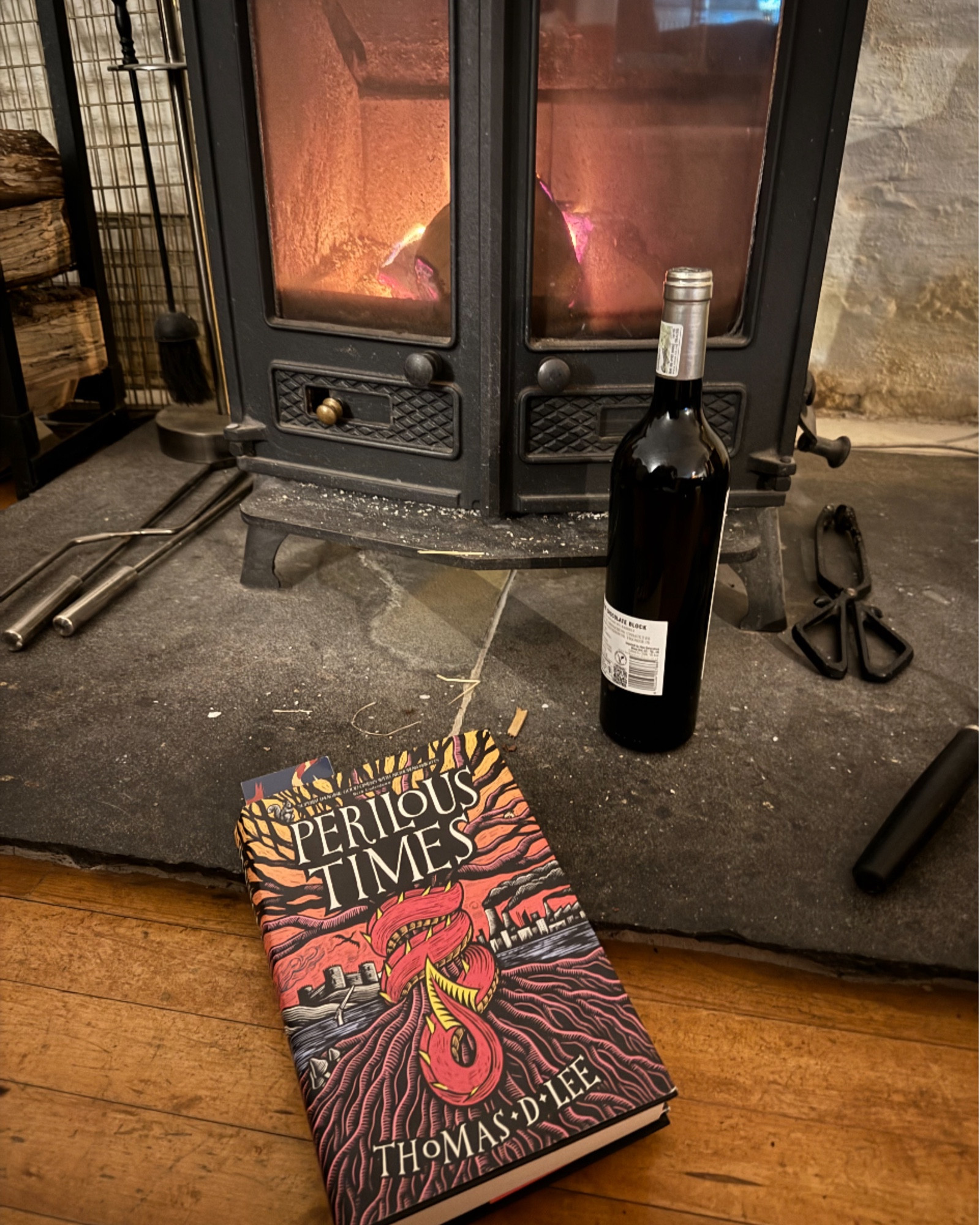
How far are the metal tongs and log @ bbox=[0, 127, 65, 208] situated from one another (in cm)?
156

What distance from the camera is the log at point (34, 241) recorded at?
1645 mm

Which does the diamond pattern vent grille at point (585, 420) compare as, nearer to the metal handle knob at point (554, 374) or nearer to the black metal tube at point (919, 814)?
the metal handle knob at point (554, 374)

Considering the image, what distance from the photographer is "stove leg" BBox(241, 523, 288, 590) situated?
4.49 ft

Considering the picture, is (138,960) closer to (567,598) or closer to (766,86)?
(567,598)

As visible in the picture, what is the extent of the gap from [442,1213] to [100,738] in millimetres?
695

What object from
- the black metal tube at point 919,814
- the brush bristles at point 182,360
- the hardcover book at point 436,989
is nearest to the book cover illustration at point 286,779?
the hardcover book at point 436,989

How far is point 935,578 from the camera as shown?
4.69 feet

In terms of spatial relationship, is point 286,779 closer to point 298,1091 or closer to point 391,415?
point 298,1091

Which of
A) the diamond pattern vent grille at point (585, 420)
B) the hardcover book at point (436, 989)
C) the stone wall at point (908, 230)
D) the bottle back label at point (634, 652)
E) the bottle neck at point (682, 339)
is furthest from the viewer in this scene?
the stone wall at point (908, 230)

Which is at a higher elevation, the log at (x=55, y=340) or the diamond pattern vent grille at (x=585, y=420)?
the diamond pattern vent grille at (x=585, y=420)

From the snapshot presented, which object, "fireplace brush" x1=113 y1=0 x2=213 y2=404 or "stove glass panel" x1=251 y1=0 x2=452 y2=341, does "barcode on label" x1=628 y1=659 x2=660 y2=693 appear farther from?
"fireplace brush" x1=113 y1=0 x2=213 y2=404

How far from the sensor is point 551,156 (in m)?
1.07

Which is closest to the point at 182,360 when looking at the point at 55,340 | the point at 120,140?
the point at 55,340

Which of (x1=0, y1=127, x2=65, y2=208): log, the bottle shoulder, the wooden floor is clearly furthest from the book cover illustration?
(x1=0, y1=127, x2=65, y2=208): log
